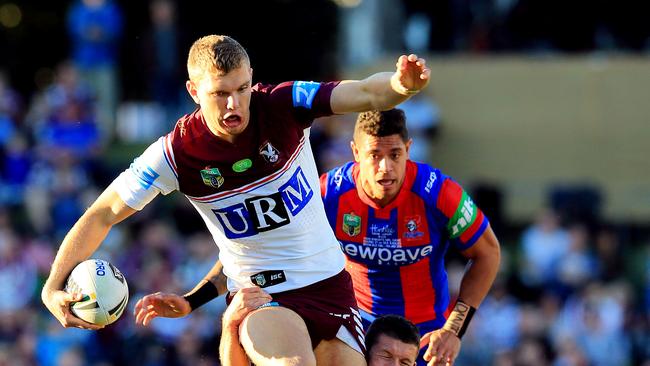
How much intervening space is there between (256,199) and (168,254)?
839cm

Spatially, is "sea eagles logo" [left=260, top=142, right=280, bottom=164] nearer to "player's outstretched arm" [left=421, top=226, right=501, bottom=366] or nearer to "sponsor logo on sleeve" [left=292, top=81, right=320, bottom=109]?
"sponsor logo on sleeve" [left=292, top=81, right=320, bottom=109]

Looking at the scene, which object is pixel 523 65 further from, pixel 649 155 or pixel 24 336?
pixel 24 336

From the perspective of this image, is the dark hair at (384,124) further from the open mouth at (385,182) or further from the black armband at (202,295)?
the black armband at (202,295)

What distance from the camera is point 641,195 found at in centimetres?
1758

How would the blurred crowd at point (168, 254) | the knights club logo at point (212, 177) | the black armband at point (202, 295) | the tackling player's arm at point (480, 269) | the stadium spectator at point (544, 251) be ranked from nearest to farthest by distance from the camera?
the knights club logo at point (212, 177), the black armband at point (202, 295), the tackling player's arm at point (480, 269), the blurred crowd at point (168, 254), the stadium spectator at point (544, 251)

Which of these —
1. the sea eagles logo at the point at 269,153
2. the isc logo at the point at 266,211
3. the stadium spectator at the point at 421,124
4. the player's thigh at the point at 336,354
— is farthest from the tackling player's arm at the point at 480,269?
the stadium spectator at the point at 421,124

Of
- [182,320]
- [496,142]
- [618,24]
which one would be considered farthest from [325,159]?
[618,24]

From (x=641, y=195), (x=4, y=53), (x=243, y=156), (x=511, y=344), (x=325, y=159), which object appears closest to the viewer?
(x=243, y=156)

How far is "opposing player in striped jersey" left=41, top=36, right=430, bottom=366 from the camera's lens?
7145 mm

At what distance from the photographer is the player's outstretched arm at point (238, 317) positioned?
7.36 m

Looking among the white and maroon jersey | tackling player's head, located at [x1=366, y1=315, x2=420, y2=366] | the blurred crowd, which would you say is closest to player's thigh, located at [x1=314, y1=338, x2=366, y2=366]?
tackling player's head, located at [x1=366, y1=315, x2=420, y2=366]

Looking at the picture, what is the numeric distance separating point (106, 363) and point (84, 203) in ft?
7.84

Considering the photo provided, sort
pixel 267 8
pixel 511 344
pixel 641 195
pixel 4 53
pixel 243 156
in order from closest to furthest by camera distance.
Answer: pixel 243 156 < pixel 511 344 < pixel 641 195 < pixel 267 8 < pixel 4 53

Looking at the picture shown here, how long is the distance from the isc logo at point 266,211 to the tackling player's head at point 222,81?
0.46 m
